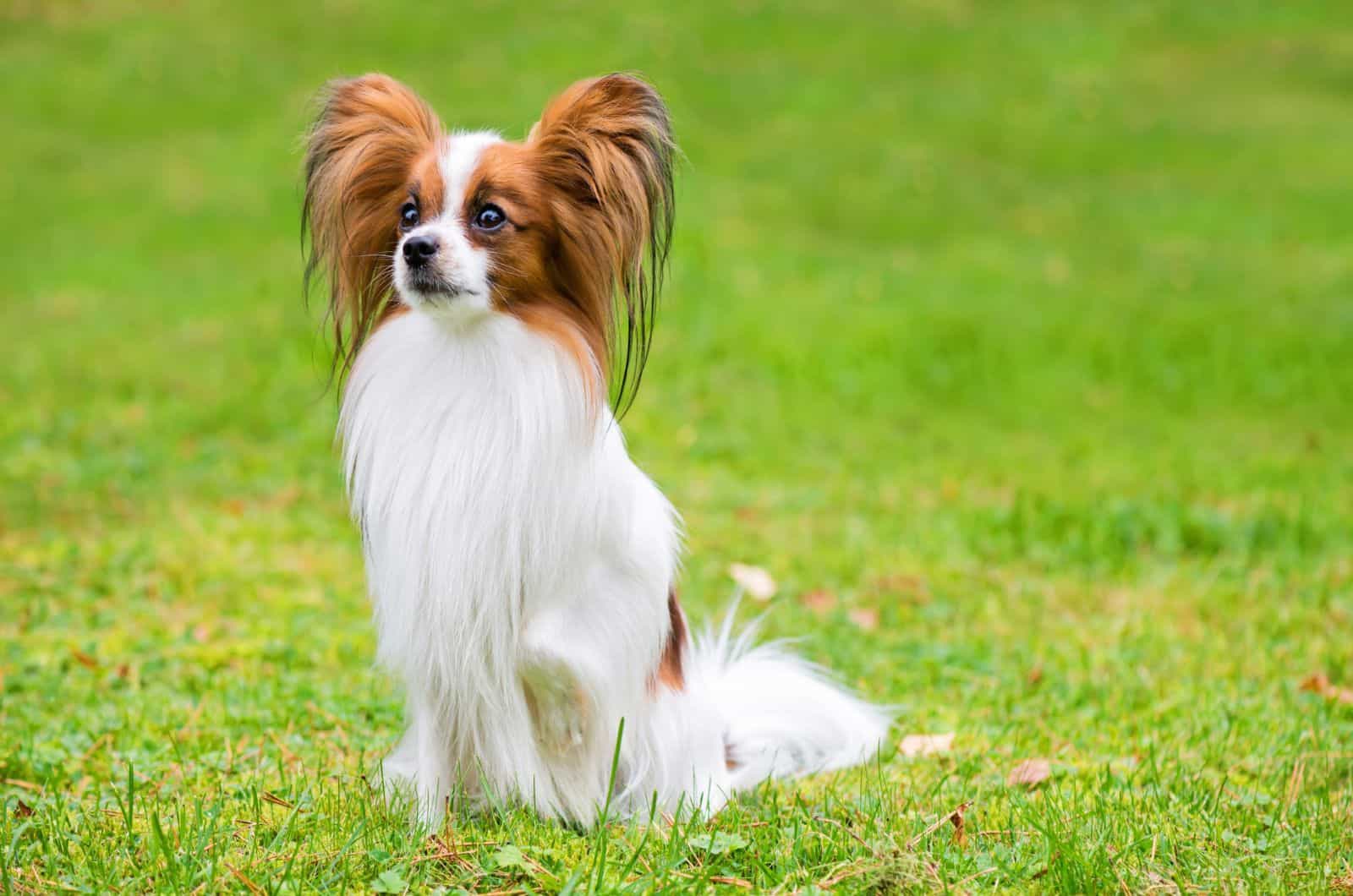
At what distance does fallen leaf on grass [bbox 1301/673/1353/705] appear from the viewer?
5.06m

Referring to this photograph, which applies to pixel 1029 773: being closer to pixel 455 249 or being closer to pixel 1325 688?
pixel 1325 688

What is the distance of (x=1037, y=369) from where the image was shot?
432 inches

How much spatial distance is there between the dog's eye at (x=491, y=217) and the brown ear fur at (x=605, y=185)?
0.14m

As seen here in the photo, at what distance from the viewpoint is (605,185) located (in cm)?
345

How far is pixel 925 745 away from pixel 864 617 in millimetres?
1739

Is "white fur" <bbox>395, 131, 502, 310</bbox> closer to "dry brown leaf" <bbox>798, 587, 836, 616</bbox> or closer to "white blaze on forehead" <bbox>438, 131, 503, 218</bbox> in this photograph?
"white blaze on forehead" <bbox>438, 131, 503, 218</bbox>

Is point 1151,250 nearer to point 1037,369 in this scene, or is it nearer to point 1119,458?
point 1037,369

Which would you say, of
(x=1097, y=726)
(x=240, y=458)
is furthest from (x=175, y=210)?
(x=1097, y=726)

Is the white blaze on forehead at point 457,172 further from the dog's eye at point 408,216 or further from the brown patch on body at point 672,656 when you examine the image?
the brown patch on body at point 672,656

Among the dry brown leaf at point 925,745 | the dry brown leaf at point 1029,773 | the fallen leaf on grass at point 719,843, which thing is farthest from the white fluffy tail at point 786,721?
the fallen leaf on grass at point 719,843

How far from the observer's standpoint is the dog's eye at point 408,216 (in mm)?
3512

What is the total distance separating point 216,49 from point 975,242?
36.4ft

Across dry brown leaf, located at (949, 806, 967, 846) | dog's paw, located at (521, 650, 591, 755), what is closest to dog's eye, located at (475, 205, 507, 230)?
dog's paw, located at (521, 650, 591, 755)

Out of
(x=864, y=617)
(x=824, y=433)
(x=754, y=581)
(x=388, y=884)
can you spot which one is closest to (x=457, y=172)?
(x=388, y=884)
